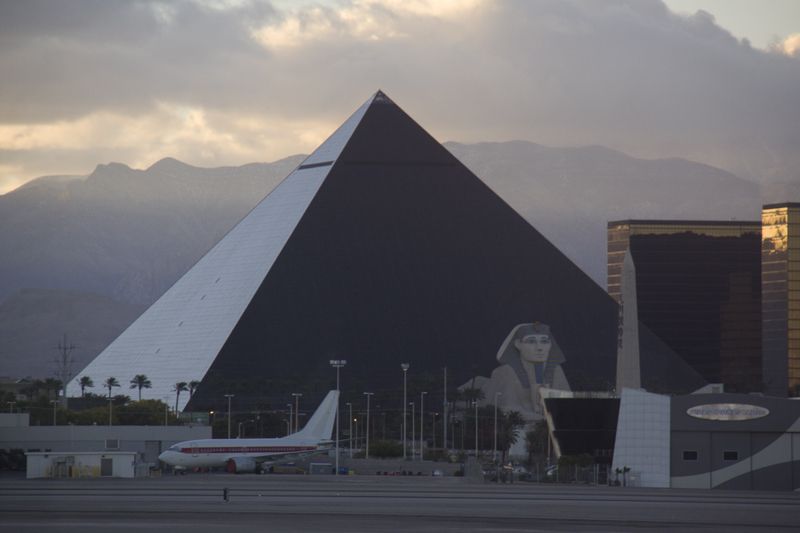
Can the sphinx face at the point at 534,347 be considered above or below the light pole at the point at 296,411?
above

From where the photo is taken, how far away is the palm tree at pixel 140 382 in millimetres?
138125

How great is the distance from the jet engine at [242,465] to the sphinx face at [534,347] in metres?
39.9

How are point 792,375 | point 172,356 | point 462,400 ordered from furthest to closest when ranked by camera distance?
point 792,375 → point 172,356 → point 462,400

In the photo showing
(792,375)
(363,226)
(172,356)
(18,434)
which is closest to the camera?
(18,434)

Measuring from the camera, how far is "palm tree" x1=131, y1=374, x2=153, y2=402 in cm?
13812

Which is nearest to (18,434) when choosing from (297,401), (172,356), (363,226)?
(297,401)

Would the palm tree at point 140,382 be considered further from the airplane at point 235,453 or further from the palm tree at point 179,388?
the airplane at point 235,453

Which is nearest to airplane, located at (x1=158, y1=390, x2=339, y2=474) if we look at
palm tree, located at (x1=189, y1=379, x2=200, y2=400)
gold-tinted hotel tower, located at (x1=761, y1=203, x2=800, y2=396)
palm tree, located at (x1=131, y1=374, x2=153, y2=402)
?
palm tree, located at (x1=189, y1=379, x2=200, y2=400)

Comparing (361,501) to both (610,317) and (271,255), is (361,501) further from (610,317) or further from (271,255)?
(610,317)

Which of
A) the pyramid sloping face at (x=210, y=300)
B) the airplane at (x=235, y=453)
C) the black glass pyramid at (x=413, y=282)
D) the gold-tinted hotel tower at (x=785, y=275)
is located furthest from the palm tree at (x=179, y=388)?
the gold-tinted hotel tower at (x=785, y=275)

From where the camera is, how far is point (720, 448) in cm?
6669

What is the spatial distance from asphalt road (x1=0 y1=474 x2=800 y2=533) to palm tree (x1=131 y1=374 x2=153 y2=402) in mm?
74351

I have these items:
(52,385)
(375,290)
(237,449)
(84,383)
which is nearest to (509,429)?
(237,449)

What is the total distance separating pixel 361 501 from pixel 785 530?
1393cm
